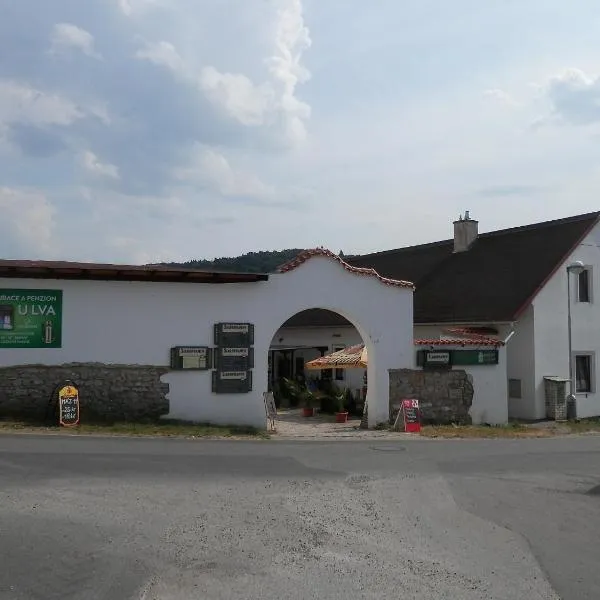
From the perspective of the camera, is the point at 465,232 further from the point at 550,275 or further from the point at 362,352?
the point at 362,352

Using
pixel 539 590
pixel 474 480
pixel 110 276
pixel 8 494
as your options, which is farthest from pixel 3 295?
pixel 539 590

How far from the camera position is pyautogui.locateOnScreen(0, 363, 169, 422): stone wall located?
1666 cm

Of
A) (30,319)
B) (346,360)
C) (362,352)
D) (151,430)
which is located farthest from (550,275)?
(30,319)

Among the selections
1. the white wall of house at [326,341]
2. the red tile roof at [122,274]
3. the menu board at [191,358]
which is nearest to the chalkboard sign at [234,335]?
the menu board at [191,358]

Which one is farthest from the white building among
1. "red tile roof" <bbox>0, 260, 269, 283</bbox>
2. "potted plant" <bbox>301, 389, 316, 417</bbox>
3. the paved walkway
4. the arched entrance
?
"red tile roof" <bbox>0, 260, 269, 283</bbox>

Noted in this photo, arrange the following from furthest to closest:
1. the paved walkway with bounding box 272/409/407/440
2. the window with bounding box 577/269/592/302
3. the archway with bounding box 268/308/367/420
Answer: the window with bounding box 577/269/592/302
the archway with bounding box 268/308/367/420
the paved walkway with bounding box 272/409/407/440

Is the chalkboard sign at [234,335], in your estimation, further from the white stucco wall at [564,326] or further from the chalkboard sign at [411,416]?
the white stucco wall at [564,326]

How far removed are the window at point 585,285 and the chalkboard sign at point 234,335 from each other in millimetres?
14109

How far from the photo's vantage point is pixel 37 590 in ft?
18.1

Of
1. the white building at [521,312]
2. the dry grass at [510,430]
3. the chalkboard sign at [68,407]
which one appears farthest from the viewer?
the white building at [521,312]

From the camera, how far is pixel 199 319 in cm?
1800

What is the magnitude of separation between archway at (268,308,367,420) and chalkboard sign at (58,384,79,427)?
1040 centimetres

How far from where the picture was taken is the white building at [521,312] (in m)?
23.8

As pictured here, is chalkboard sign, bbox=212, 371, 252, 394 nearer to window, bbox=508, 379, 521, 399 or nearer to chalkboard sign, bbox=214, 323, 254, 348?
chalkboard sign, bbox=214, 323, 254, 348
